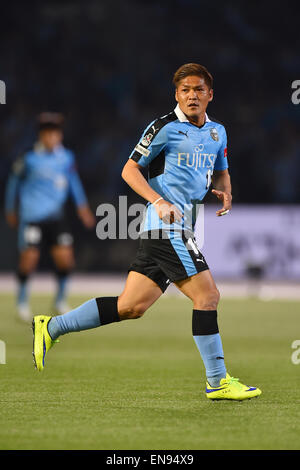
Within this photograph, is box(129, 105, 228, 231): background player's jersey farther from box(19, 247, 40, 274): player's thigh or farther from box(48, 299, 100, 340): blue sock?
box(19, 247, 40, 274): player's thigh

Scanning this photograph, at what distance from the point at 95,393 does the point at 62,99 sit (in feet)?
78.9

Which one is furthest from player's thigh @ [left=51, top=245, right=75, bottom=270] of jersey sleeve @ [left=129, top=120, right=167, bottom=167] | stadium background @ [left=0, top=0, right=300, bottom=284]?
stadium background @ [left=0, top=0, right=300, bottom=284]

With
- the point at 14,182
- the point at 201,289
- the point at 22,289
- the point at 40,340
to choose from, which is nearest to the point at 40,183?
the point at 14,182

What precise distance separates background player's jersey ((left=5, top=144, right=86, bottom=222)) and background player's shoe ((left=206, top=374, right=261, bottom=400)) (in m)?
6.74

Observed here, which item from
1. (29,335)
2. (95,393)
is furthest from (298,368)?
(29,335)

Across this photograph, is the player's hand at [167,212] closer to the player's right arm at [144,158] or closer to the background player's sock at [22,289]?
the player's right arm at [144,158]

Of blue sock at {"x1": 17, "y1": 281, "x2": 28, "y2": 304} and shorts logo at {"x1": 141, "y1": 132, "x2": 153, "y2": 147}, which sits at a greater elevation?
shorts logo at {"x1": 141, "y1": 132, "x2": 153, "y2": 147}

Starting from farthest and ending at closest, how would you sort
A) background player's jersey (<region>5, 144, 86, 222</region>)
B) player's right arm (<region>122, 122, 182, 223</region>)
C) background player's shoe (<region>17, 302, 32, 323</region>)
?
background player's jersey (<region>5, 144, 86, 222</region>) → background player's shoe (<region>17, 302, 32, 323</region>) → player's right arm (<region>122, 122, 182, 223</region>)

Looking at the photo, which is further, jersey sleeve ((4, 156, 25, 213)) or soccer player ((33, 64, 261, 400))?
jersey sleeve ((4, 156, 25, 213))

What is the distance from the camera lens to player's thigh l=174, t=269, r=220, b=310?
A: 19.2 ft

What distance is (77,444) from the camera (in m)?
4.35

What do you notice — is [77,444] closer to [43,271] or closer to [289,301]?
[289,301]

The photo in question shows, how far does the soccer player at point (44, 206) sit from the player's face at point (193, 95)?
616 cm

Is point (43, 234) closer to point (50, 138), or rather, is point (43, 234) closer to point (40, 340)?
point (50, 138)
